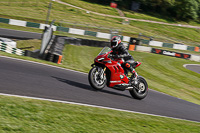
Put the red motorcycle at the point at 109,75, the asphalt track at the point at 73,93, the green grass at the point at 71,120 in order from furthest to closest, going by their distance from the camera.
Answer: the red motorcycle at the point at 109,75, the asphalt track at the point at 73,93, the green grass at the point at 71,120

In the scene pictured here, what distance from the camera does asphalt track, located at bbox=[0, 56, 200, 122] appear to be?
7.65 metres

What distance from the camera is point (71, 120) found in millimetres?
5809

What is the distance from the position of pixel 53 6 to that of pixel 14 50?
46545 mm

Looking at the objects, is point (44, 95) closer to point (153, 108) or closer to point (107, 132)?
point (107, 132)

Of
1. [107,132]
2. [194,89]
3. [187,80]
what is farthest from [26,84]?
[187,80]

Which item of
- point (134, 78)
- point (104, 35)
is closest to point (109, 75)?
point (134, 78)

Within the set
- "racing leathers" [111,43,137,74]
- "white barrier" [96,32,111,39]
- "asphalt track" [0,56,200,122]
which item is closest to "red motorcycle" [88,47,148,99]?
"racing leathers" [111,43,137,74]

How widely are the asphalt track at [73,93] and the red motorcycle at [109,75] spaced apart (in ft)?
1.37

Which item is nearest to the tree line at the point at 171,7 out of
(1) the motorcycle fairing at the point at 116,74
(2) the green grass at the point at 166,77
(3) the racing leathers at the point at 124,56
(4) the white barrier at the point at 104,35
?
(4) the white barrier at the point at 104,35

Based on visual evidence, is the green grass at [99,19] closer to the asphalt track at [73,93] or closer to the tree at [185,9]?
the tree at [185,9]

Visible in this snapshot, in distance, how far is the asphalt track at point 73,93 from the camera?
7.65 m

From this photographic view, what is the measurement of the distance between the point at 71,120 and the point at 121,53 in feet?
13.5

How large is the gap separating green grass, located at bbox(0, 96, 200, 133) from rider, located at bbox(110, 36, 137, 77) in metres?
2.24

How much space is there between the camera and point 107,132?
5688 mm
